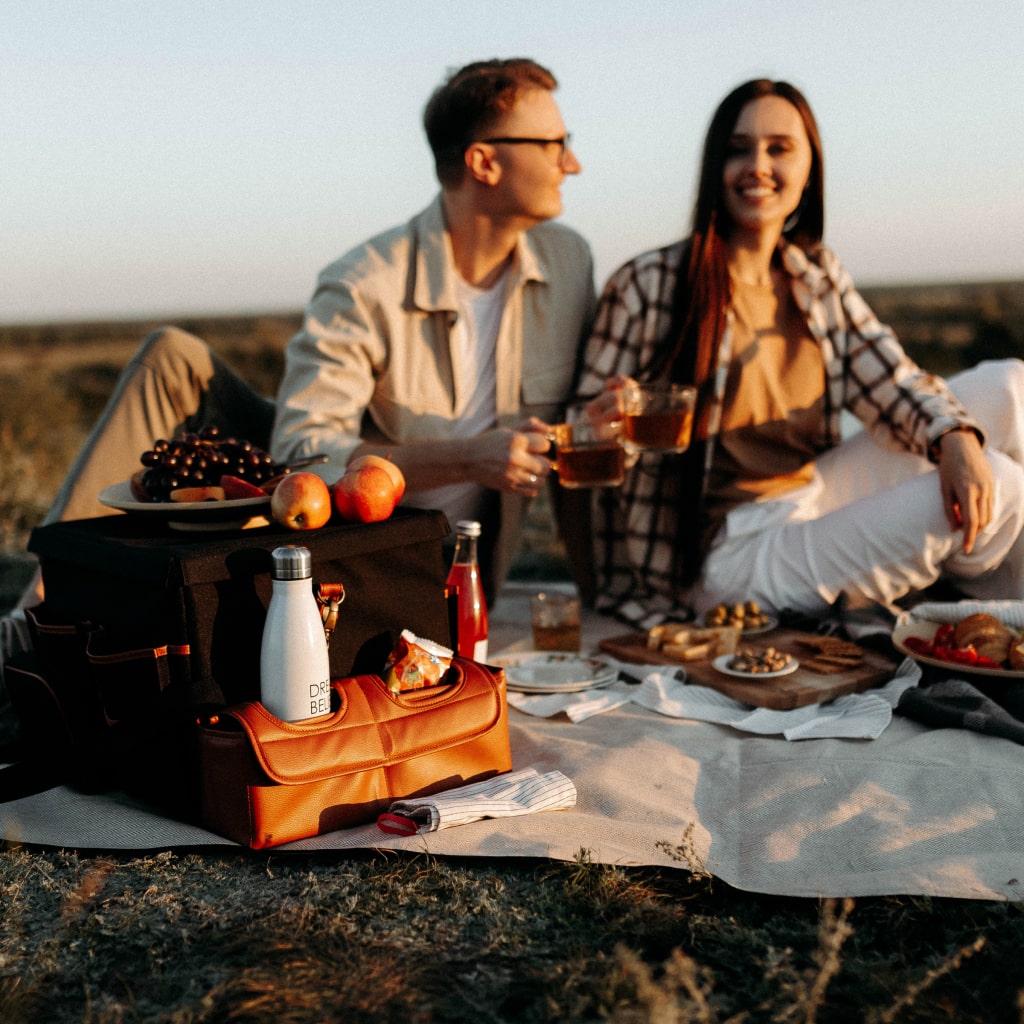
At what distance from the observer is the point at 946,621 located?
3.78 m

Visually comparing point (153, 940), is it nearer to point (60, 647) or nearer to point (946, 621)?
point (60, 647)

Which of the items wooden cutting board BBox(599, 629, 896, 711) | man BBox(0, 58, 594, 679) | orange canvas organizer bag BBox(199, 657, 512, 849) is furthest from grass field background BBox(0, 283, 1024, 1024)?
man BBox(0, 58, 594, 679)

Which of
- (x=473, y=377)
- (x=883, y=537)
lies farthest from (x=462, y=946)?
(x=473, y=377)

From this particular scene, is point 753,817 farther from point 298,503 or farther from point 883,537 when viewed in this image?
point 883,537

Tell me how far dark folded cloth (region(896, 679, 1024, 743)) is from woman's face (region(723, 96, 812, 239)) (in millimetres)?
1860

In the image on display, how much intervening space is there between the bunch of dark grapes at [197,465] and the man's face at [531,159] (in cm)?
156

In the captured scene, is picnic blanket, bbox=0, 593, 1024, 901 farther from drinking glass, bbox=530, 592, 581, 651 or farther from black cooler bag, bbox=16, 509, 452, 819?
drinking glass, bbox=530, 592, 581, 651

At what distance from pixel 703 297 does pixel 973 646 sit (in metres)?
1.61

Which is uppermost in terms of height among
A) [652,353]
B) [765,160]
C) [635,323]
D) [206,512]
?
[765,160]

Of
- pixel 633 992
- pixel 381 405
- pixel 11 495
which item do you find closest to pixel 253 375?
pixel 11 495

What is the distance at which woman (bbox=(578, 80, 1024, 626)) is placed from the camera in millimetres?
4043

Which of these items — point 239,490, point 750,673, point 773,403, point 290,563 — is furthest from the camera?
point 773,403

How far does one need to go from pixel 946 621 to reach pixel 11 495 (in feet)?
17.7

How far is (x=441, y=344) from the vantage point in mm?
4270
